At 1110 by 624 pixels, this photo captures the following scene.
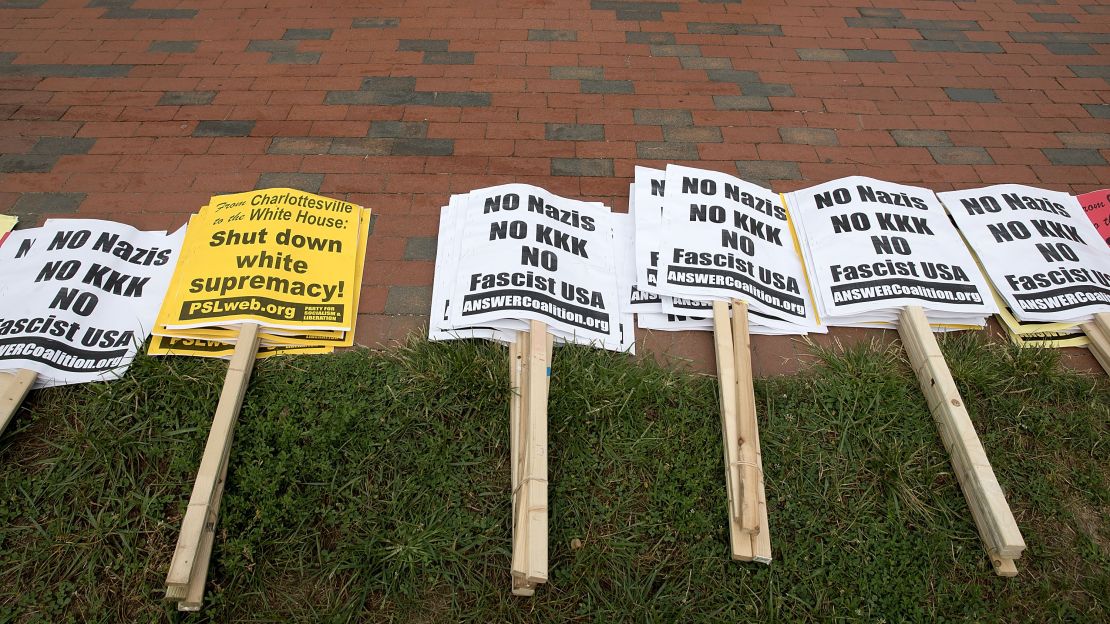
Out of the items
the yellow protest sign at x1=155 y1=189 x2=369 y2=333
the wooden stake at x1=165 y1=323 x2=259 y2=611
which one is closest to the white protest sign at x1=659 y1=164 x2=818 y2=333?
the yellow protest sign at x1=155 y1=189 x2=369 y2=333

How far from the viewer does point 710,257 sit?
2.69 m

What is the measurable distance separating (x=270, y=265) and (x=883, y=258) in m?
2.73

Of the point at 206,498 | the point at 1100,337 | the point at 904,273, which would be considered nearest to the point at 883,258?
the point at 904,273

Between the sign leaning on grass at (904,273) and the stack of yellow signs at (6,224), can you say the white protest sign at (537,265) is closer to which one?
the sign leaning on grass at (904,273)

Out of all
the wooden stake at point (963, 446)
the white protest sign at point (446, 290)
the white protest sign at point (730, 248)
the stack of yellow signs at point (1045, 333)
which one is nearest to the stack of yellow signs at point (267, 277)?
the white protest sign at point (446, 290)

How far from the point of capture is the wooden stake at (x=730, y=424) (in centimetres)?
209

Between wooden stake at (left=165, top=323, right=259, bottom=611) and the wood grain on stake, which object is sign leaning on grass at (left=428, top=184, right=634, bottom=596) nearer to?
the wood grain on stake

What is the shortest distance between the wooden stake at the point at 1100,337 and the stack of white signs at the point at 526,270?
2.04 meters

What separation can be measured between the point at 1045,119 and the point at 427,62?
3972mm

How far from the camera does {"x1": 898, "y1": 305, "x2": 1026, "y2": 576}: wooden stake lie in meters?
2.09

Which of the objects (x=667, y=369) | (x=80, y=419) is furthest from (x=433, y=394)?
(x=80, y=419)

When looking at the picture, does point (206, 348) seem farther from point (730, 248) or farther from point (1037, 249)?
point (1037, 249)

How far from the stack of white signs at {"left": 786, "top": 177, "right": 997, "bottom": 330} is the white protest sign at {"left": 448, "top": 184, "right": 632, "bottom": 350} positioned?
99 centimetres

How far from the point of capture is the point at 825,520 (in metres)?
2.19
